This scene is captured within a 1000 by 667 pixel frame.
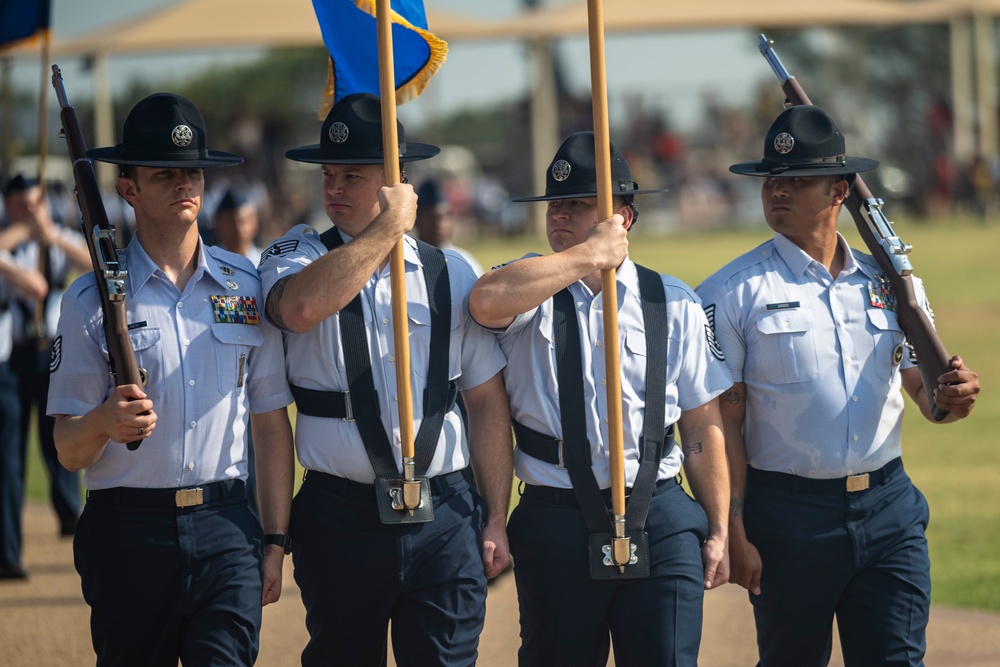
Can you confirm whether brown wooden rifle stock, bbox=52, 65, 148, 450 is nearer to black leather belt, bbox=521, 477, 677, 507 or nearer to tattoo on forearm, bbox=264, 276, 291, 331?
tattoo on forearm, bbox=264, 276, 291, 331

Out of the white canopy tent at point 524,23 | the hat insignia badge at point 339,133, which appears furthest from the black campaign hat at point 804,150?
the white canopy tent at point 524,23

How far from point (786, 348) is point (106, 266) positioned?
2.34 meters

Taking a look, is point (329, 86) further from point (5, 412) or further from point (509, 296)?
point (5, 412)

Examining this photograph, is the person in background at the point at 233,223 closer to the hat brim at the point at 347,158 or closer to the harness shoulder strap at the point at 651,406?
the hat brim at the point at 347,158

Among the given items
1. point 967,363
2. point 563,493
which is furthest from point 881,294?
point 967,363

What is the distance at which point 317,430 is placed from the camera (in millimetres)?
4648

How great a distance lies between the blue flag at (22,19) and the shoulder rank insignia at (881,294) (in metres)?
3.71

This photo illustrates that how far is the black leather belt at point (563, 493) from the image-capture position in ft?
15.5

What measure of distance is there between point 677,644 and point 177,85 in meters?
59.8

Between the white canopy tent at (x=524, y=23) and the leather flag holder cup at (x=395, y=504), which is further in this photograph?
the white canopy tent at (x=524, y=23)

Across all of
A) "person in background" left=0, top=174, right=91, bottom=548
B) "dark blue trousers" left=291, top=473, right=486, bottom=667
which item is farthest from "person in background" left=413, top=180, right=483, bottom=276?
"dark blue trousers" left=291, top=473, right=486, bottom=667

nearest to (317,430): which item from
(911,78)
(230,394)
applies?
(230,394)

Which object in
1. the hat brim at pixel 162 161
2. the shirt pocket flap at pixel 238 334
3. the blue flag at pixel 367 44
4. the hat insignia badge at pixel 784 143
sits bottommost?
the shirt pocket flap at pixel 238 334

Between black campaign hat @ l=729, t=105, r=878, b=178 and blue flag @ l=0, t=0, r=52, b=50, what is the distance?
10.6 feet
